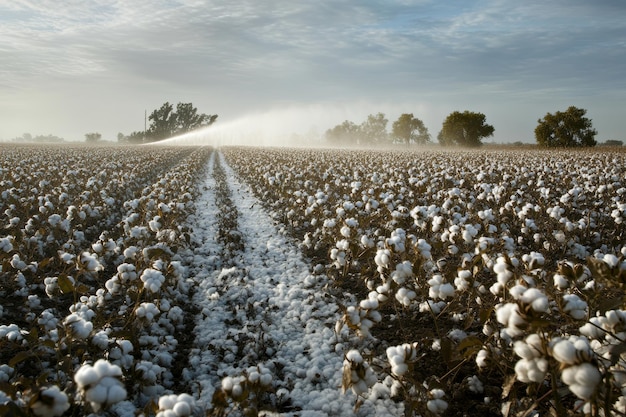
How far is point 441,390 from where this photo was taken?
2.85 m

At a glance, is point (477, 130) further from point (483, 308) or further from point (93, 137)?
point (93, 137)

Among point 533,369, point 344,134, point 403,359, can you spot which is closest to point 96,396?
point 403,359

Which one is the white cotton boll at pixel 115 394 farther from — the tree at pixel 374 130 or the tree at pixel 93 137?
the tree at pixel 93 137

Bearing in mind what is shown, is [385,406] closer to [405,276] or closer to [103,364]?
[405,276]

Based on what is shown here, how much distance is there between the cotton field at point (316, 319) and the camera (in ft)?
7.60

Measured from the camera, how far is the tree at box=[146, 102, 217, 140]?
10938 cm

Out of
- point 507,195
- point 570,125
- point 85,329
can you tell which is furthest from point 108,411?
point 570,125

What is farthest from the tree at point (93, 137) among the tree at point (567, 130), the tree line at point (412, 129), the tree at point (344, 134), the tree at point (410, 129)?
the tree at point (567, 130)

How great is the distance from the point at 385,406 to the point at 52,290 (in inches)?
139

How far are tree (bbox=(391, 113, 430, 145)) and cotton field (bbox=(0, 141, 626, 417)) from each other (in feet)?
305

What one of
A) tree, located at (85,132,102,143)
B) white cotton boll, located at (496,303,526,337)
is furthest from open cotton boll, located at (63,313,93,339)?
tree, located at (85,132,102,143)

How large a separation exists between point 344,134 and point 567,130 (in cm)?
8485

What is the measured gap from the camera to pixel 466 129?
6862cm

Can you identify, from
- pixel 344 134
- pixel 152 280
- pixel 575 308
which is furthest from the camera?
pixel 344 134
